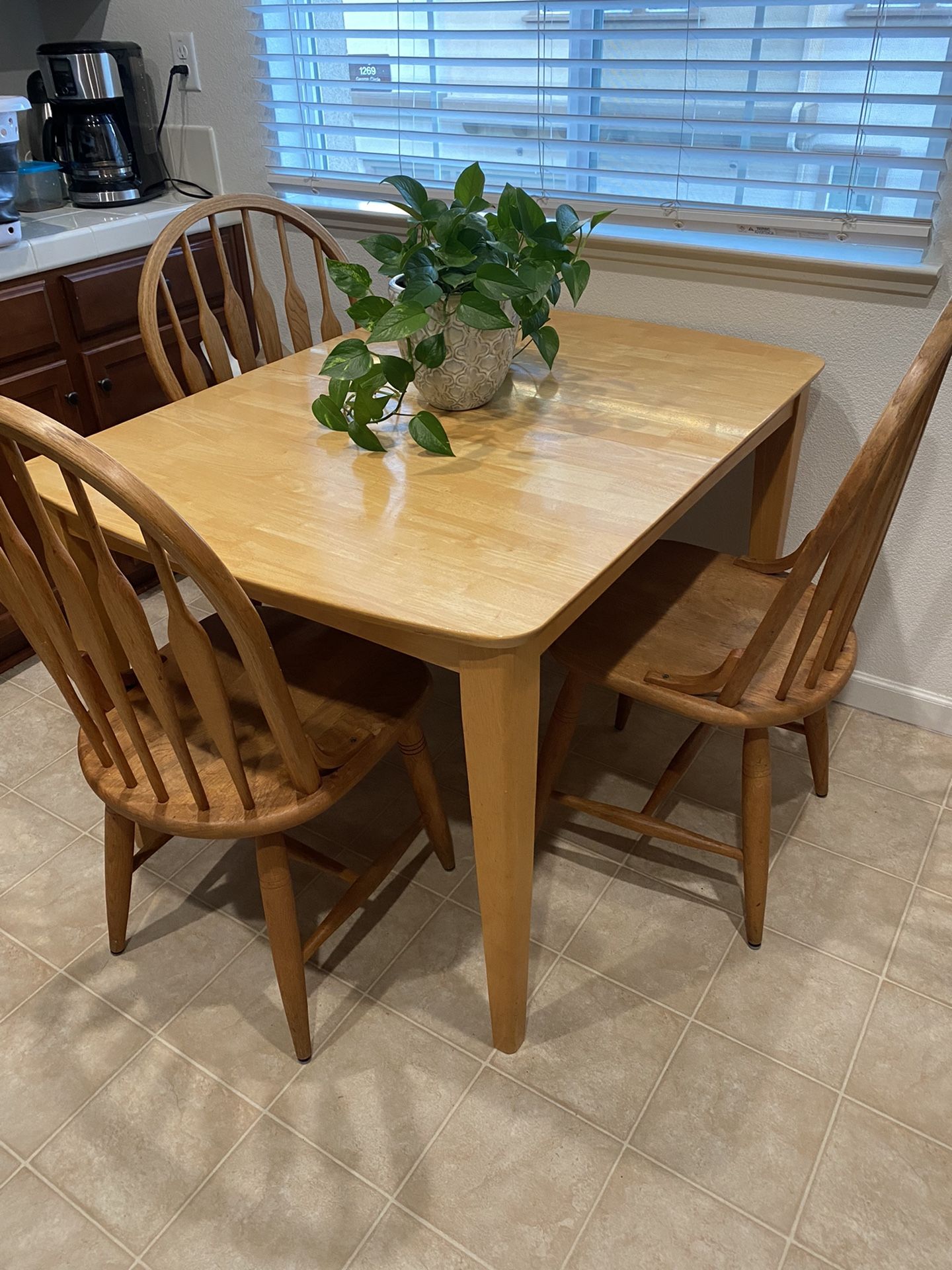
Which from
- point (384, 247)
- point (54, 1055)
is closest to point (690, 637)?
point (384, 247)

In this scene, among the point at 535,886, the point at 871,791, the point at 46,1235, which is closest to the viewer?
the point at 46,1235

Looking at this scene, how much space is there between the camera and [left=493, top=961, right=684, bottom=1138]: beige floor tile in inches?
53.3

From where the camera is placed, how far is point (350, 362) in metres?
1.39

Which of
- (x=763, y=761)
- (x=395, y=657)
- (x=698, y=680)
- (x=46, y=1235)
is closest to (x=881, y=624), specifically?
(x=763, y=761)

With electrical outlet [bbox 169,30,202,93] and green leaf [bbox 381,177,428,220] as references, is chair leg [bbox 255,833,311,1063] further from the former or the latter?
electrical outlet [bbox 169,30,202,93]

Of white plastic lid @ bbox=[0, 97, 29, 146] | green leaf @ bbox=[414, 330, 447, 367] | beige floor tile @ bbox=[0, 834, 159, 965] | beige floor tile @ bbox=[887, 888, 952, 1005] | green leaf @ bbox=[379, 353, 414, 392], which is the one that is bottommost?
beige floor tile @ bbox=[887, 888, 952, 1005]

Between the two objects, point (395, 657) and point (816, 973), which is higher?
point (395, 657)

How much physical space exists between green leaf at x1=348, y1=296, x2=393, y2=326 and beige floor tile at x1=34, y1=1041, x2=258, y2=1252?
1.11 m

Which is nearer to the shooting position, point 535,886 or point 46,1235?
point 46,1235

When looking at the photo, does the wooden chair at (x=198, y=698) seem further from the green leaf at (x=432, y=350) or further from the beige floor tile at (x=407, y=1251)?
the green leaf at (x=432, y=350)

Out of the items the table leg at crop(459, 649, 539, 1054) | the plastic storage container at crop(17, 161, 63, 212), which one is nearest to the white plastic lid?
the plastic storage container at crop(17, 161, 63, 212)

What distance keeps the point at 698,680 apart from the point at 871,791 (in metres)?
0.71

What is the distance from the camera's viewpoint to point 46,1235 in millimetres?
1228

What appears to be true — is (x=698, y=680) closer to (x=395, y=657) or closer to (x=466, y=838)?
(x=395, y=657)
